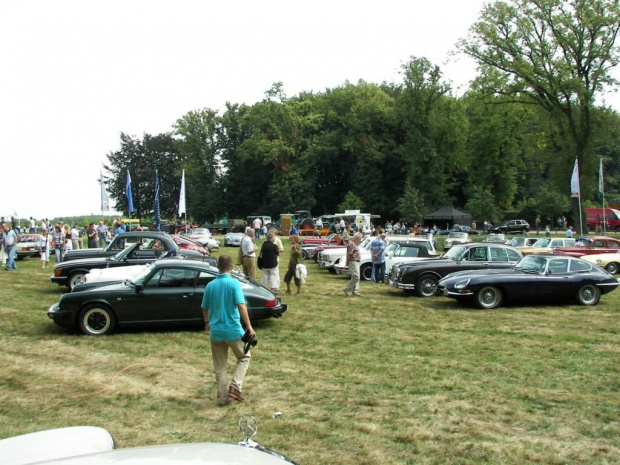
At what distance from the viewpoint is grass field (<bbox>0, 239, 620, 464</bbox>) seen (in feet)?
17.0

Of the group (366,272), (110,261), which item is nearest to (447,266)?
(366,272)

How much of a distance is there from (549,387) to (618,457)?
6.65ft

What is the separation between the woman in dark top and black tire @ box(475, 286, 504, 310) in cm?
493

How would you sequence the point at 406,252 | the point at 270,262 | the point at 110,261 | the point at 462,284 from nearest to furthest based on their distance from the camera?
the point at 462,284 < the point at 270,262 < the point at 110,261 < the point at 406,252

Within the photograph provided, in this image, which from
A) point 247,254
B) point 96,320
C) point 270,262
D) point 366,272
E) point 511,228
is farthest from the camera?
point 511,228

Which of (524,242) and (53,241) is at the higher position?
(53,241)

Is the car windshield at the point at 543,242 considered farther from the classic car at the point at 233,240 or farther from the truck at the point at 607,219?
the truck at the point at 607,219

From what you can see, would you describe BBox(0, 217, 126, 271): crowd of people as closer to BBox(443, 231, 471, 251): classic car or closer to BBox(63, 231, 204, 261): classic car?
BBox(63, 231, 204, 261): classic car

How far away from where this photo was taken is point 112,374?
24.7 feet

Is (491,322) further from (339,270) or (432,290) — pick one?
(339,270)

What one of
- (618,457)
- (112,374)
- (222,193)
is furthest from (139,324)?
(222,193)

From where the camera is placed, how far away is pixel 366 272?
19078 mm

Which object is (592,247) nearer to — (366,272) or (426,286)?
(366,272)

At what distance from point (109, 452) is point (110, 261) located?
41.3 feet
